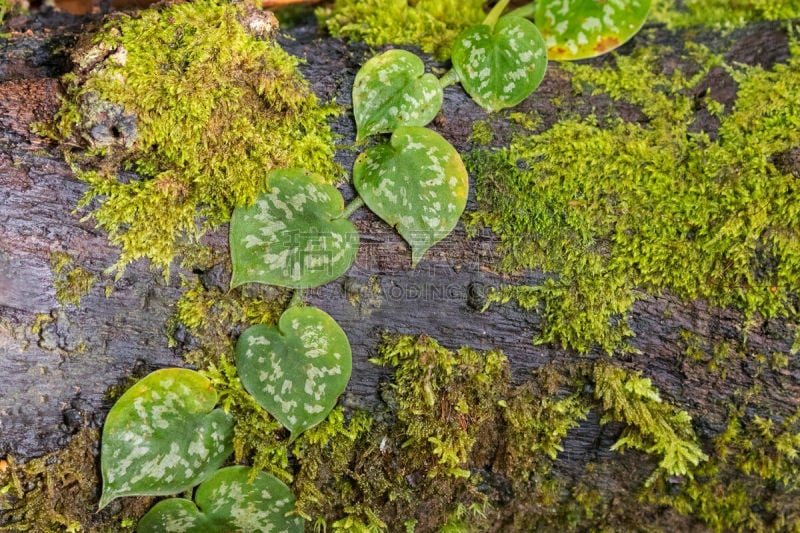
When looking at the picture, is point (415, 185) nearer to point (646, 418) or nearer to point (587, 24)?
point (587, 24)

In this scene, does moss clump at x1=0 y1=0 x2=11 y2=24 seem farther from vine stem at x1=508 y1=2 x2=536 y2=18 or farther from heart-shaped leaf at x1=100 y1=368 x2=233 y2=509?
vine stem at x1=508 y1=2 x2=536 y2=18

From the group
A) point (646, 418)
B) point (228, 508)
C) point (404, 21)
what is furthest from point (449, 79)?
point (228, 508)

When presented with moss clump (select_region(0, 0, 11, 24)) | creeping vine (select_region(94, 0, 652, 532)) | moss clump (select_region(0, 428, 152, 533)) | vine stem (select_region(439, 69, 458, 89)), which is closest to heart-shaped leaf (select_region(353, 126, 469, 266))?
creeping vine (select_region(94, 0, 652, 532))

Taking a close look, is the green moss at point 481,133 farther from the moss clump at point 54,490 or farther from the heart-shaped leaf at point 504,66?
the moss clump at point 54,490

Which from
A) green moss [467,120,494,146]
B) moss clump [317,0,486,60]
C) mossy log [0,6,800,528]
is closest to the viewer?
mossy log [0,6,800,528]

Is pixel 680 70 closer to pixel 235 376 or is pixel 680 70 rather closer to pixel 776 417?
pixel 776 417

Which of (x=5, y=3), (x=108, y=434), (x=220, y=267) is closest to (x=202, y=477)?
(x=108, y=434)

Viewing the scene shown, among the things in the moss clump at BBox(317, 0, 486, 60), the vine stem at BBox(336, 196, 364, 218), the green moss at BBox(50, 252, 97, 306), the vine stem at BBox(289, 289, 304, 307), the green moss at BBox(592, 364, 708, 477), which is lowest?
the green moss at BBox(592, 364, 708, 477)
